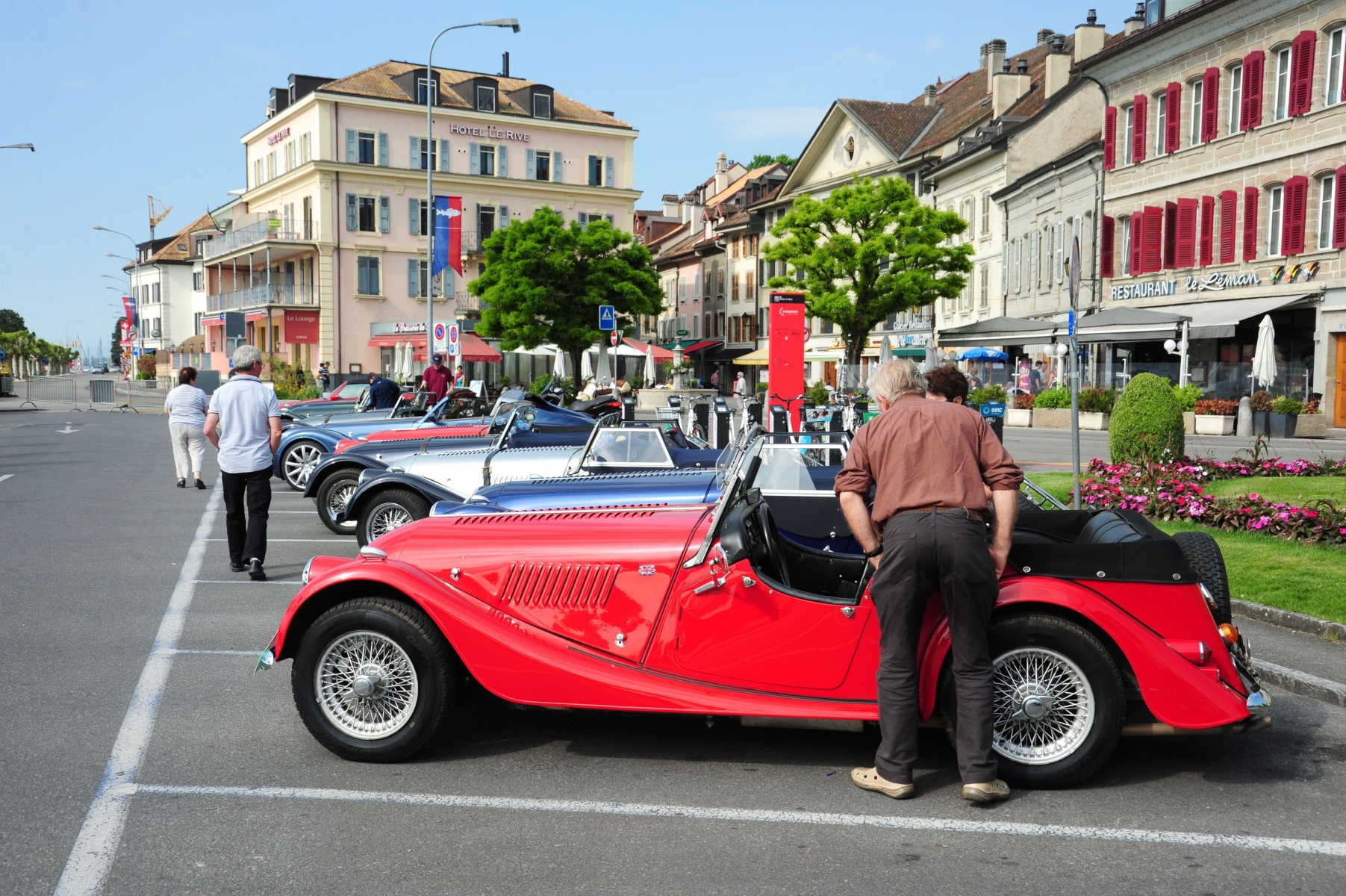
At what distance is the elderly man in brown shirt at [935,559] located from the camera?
14.9 ft

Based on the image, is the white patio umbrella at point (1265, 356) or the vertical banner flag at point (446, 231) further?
the vertical banner flag at point (446, 231)

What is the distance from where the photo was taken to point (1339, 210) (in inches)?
1063

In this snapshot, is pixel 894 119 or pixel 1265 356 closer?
pixel 1265 356

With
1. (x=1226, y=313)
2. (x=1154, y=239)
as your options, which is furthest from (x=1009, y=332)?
(x=1226, y=313)

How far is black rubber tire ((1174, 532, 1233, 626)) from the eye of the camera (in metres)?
5.30

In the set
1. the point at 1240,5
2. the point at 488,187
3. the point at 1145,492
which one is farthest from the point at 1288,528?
the point at 488,187

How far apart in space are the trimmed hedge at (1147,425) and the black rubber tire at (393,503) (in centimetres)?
869

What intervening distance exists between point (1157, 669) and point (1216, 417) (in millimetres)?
24891

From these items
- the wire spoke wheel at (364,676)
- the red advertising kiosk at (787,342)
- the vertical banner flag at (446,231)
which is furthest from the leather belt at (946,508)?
the vertical banner flag at (446,231)

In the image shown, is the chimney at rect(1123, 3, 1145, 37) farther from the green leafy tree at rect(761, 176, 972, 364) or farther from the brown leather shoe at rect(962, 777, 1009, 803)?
the brown leather shoe at rect(962, 777, 1009, 803)

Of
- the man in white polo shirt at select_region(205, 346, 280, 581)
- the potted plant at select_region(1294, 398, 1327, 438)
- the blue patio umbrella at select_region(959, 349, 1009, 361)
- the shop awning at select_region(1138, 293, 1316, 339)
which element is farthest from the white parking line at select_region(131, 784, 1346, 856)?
the blue patio umbrella at select_region(959, 349, 1009, 361)

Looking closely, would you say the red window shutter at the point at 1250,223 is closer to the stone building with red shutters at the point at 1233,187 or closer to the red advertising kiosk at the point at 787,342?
the stone building with red shutters at the point at 1233,187

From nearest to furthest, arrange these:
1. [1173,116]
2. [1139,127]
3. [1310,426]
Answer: [1310,426] → [1173,116] → [1139,127]

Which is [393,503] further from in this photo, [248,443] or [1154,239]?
[1154,239]
